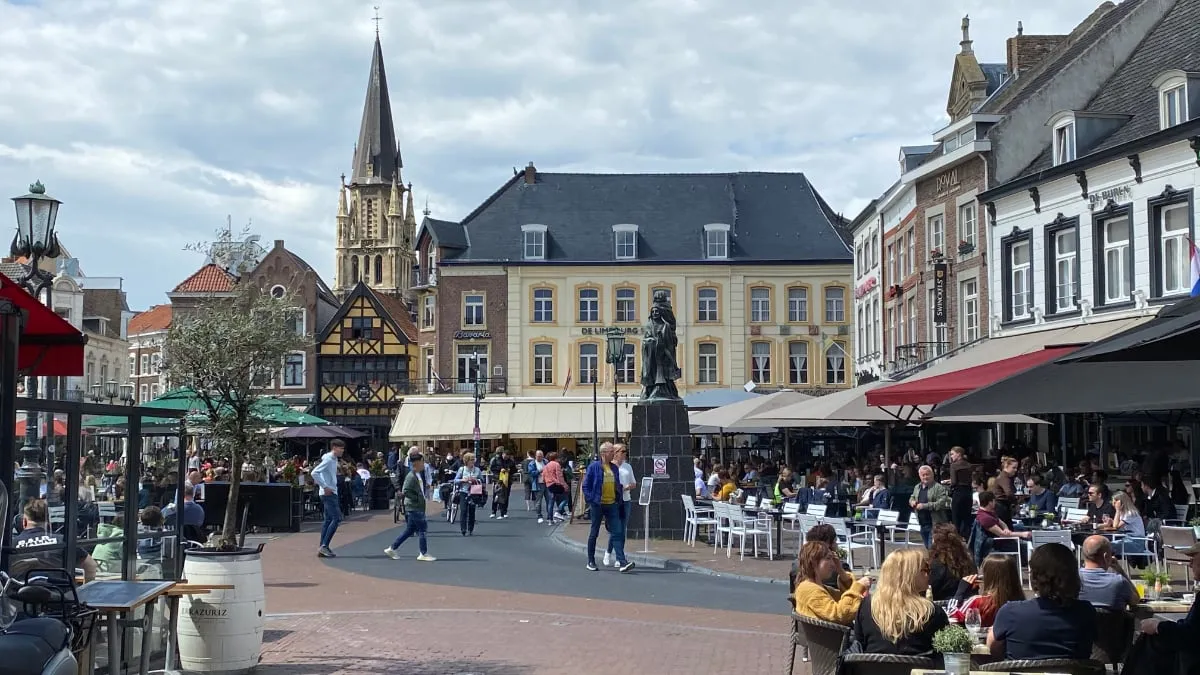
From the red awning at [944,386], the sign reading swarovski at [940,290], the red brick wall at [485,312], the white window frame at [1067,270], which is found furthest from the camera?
the red brick wall at [485,312]

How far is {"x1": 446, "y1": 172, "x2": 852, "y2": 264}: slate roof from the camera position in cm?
5616

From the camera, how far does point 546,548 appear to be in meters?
21.8

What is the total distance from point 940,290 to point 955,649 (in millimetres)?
26454

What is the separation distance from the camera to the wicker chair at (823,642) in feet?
26.4

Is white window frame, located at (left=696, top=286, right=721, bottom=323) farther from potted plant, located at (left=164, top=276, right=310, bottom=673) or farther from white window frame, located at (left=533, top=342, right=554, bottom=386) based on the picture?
potted plant, located at (left=164, top=276, right=310, bottom=673)

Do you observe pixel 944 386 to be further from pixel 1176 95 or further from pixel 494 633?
pixel 1176 95

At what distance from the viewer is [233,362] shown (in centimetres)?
1546

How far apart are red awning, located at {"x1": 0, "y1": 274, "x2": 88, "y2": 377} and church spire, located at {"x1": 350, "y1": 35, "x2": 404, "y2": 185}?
97.4 m

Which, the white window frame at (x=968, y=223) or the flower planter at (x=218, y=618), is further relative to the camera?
the white window frame at (x=968, y=223)

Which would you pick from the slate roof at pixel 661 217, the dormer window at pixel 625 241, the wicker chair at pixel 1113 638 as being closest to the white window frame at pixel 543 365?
the slate roof at pixel 661 217

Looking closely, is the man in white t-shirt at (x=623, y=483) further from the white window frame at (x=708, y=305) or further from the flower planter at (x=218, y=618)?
the white window frame at (x=708, y=305)

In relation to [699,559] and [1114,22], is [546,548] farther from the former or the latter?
[1114,22]

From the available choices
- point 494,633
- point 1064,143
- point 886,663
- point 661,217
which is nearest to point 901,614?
point 886,663

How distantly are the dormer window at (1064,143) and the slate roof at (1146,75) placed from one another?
44cm
